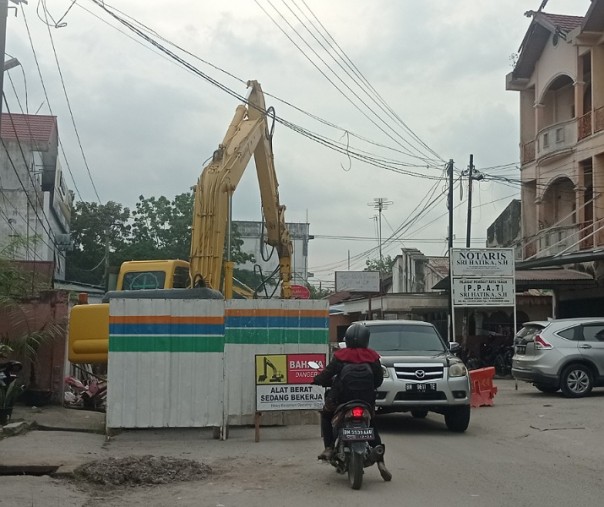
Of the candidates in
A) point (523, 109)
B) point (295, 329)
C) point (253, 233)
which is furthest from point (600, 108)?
point (253, 233)

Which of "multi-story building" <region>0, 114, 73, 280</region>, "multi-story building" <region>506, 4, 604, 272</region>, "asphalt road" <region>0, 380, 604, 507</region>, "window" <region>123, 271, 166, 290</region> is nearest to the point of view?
"asphalt road" <region>0, 380, 604, 507</region>

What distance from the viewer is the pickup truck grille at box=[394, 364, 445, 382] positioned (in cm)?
1270

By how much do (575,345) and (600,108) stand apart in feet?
41.0

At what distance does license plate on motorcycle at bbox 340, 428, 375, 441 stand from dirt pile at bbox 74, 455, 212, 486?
74.6 inches

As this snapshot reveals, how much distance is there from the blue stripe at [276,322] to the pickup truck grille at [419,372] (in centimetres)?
135

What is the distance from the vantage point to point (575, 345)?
722 inches

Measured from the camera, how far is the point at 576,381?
1828cm

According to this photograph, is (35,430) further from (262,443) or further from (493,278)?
(493,278)

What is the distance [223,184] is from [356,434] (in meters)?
7.38

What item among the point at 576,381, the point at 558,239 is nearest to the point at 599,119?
the point at 558,239

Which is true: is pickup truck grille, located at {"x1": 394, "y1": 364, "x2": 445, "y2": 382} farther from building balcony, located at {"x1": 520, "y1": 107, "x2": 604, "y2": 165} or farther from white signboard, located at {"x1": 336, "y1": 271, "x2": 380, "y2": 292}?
white signboard, located at {"x1": 336, "y1": 271, "x2": 380, "y2": 292}

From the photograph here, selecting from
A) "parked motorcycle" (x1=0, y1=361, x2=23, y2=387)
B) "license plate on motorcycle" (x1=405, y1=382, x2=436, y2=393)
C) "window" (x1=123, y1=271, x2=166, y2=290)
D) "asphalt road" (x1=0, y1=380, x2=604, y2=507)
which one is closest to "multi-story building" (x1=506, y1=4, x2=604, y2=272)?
"window" (x1=123, y1=271, x2=166, y2=290)

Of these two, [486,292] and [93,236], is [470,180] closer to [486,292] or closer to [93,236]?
[486,292]

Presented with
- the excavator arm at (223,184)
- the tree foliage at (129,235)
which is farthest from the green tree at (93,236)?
the excavator arm at (223,184)
